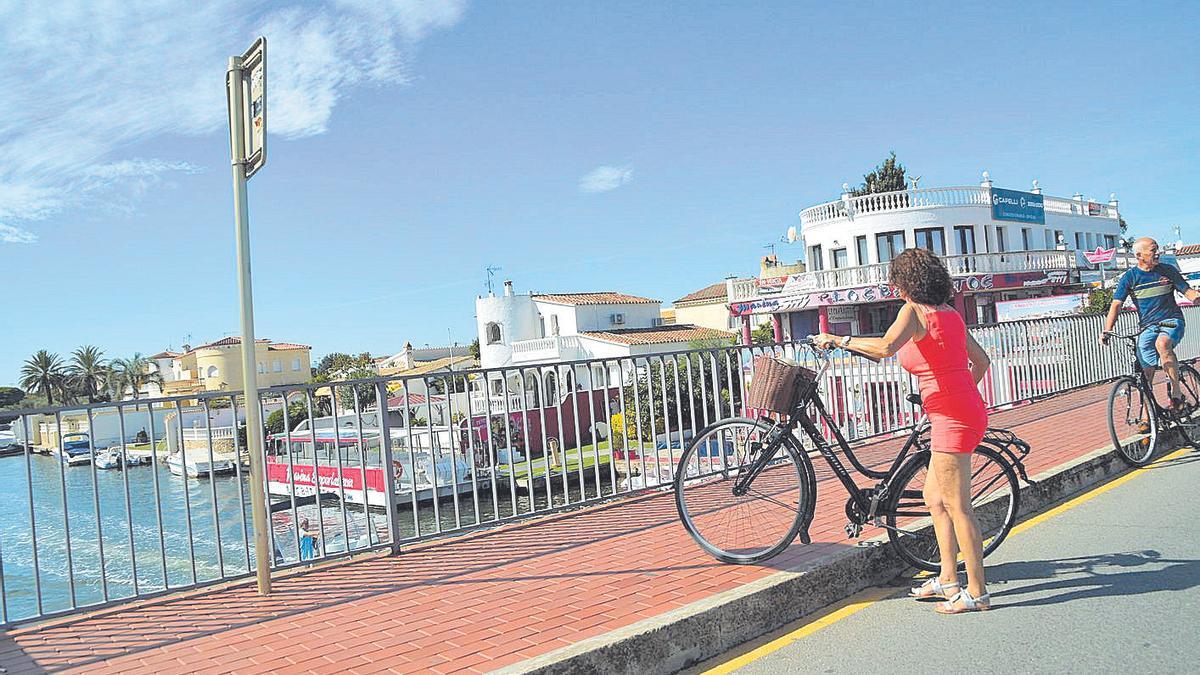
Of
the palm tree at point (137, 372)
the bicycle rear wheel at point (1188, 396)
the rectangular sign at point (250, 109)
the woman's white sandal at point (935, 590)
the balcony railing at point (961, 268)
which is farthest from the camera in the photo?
the palm tree at point (137, 372)

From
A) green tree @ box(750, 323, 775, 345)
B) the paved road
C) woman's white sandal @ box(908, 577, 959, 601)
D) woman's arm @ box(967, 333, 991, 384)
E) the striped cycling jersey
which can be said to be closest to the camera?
the paved road

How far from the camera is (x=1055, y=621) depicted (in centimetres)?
395

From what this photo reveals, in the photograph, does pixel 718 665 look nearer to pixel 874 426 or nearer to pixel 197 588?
pixel 197 588

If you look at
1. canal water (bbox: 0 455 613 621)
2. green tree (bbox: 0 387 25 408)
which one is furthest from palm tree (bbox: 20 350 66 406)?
canal water (bbox: 0 455 613 621)

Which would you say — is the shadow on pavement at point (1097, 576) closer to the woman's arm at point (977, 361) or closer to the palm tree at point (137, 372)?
the woman's arm at point (977, 361)

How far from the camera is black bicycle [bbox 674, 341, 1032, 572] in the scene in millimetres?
4699

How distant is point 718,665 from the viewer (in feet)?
12.6

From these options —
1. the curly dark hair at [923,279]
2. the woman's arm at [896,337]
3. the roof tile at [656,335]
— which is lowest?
the woman's arm at [896,337]

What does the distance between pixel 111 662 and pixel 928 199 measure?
146 feet

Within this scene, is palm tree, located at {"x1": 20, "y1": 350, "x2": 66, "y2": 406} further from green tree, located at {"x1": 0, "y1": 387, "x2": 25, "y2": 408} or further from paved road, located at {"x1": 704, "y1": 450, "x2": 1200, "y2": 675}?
paved road, located at {"x1": 704, "y1": 450, "x2": 1200, "y2": 675}

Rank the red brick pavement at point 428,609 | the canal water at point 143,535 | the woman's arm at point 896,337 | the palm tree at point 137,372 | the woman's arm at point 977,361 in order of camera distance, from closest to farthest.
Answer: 1. the red brick pavement at point 428,609
2. the woman's arm at point 896,337
3. the woman's arm at point 977,361
4. the canal water at point 143,535
5. the palm tree at point 137,372

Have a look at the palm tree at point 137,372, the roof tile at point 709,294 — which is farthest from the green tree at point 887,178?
the palm tree at point 137,372

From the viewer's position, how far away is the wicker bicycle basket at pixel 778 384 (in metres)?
4.64

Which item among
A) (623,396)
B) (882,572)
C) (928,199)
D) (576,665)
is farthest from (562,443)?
(928,199)
